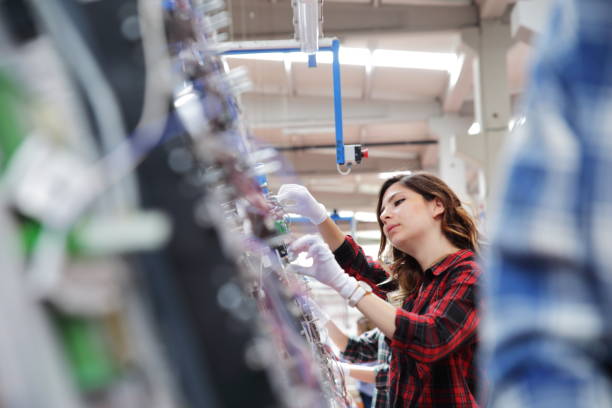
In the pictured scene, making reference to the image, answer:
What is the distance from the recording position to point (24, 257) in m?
0.46

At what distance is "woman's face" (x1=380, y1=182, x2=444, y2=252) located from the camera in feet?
6.68

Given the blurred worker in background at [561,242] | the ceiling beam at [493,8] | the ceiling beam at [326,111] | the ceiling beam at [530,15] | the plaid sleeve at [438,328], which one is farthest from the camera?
the ceiling beam at [326,111]

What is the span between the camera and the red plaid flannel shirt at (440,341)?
1655mm

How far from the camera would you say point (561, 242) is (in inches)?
17.8

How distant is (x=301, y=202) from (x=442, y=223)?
0.45 metres

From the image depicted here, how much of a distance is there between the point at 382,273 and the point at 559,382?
6.39 feet

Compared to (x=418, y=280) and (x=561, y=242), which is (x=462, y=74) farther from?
(x=561, y=242)

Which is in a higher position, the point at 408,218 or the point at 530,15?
the point at 530,15

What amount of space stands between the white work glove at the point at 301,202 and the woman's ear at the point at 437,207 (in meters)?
0.33

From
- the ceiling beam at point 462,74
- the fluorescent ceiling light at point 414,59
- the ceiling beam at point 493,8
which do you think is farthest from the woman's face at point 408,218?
the fluorescent ceiling light at point 414,59

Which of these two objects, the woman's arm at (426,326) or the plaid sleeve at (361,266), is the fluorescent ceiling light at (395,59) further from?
the woman's arm at (426,326)

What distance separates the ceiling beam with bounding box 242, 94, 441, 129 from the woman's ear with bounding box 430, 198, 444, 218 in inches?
225

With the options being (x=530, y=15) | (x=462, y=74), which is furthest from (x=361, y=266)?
(x=462, y=74)

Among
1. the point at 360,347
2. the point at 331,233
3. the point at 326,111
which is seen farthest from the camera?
the point at 326,111
